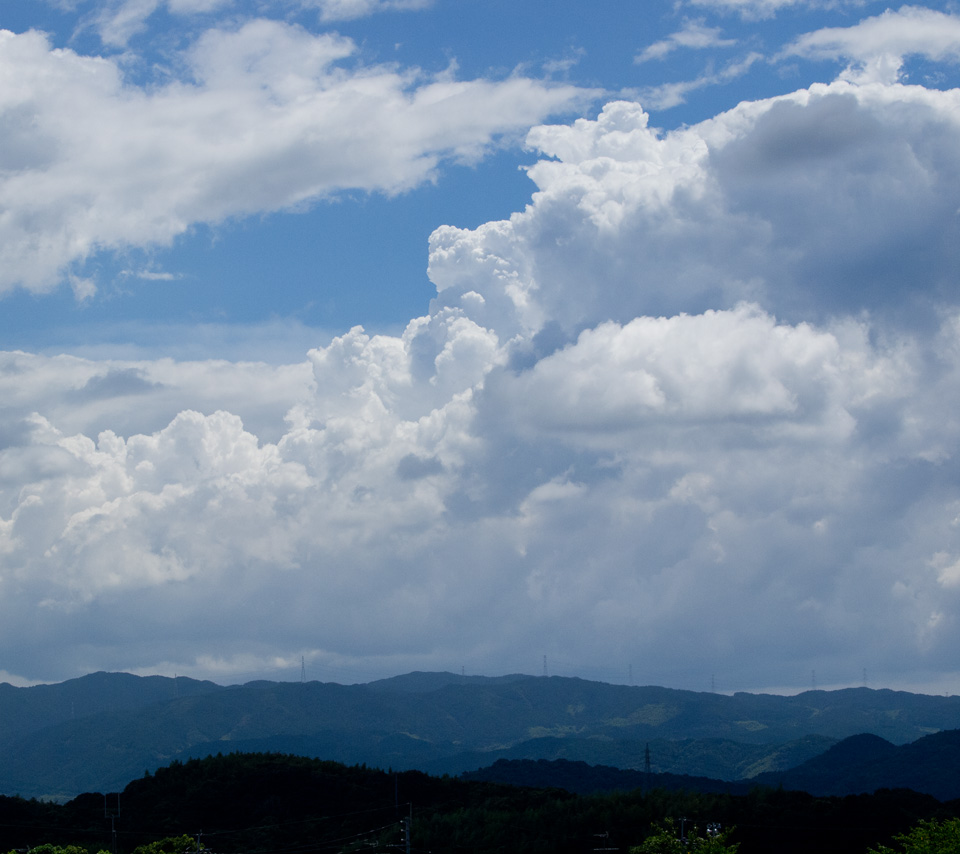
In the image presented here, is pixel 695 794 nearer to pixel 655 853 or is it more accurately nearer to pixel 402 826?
pixel 402 826

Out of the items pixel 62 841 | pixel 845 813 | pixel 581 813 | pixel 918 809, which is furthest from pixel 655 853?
pixel 62 841

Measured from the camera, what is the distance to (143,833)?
199750mm

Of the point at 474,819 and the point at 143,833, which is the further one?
the point at 143,833

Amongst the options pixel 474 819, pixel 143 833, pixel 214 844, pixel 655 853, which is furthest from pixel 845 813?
pixel 143 833

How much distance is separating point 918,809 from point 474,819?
71058 mm

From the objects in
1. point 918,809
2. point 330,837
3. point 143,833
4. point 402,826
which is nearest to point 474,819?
point 402,826

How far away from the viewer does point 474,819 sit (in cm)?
18575

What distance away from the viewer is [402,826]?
183 metres

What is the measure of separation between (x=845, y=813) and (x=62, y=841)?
118517mm

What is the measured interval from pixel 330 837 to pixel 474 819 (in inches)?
995

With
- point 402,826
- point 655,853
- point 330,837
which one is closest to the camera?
point 655,853

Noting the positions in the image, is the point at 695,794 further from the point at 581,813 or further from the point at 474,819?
the point at 474,819

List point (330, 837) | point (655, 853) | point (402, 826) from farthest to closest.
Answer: point (330, 837) < point (402, 826) < point (655, 853)

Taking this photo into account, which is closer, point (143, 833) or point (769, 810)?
point (769, 810)
